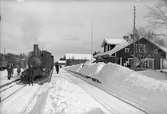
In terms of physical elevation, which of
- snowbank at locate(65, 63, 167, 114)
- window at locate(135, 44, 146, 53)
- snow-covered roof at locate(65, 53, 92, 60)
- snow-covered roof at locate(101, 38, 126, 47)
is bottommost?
snowbank at locate(65, 63, 167, 114)

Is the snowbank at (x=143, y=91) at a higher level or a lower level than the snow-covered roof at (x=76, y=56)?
lower

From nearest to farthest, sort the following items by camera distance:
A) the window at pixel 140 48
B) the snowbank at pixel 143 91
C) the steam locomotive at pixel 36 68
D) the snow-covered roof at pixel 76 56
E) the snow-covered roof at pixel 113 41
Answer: the snowbank at pixel 143 91
the steam locomotive at pixel 36 68
the window at pixel 140 48
the snow-covered roof at pixel 113 41
the snow-covered roof at pixel 76 56

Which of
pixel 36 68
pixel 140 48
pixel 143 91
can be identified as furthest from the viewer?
pixel 140 48

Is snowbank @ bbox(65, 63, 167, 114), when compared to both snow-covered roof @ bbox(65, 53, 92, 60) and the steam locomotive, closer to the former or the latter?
the steam locomotive

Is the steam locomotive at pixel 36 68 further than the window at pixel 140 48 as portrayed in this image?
No

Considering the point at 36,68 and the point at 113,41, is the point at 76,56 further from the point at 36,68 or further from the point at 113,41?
the point at 36,68

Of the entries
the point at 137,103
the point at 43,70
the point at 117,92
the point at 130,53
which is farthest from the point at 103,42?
the point at 137,103

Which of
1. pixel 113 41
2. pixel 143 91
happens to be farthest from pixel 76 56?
pixel 143 91

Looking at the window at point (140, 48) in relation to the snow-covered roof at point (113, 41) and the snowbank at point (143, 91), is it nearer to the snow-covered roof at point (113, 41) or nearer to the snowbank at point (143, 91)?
the snow-covered roof at point (113, 41)

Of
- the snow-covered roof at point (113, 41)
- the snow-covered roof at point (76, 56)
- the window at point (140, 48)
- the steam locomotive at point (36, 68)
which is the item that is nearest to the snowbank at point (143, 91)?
the steam locomotive at point (36, 68)

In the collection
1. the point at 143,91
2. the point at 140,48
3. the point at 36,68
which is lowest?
the point at 143,91

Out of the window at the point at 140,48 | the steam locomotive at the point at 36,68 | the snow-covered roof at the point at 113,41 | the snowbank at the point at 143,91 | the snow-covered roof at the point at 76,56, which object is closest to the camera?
the snowbank at the point at 143,91

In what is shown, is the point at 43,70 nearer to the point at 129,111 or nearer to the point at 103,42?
the point at 129,111

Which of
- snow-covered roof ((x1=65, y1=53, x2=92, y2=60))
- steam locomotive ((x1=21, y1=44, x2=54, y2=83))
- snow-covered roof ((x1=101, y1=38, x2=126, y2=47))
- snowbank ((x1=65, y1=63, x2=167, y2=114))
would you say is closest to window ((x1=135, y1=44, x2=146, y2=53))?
snow-covered roof ((x1=101, y1=38, x2=126, y2=47))
